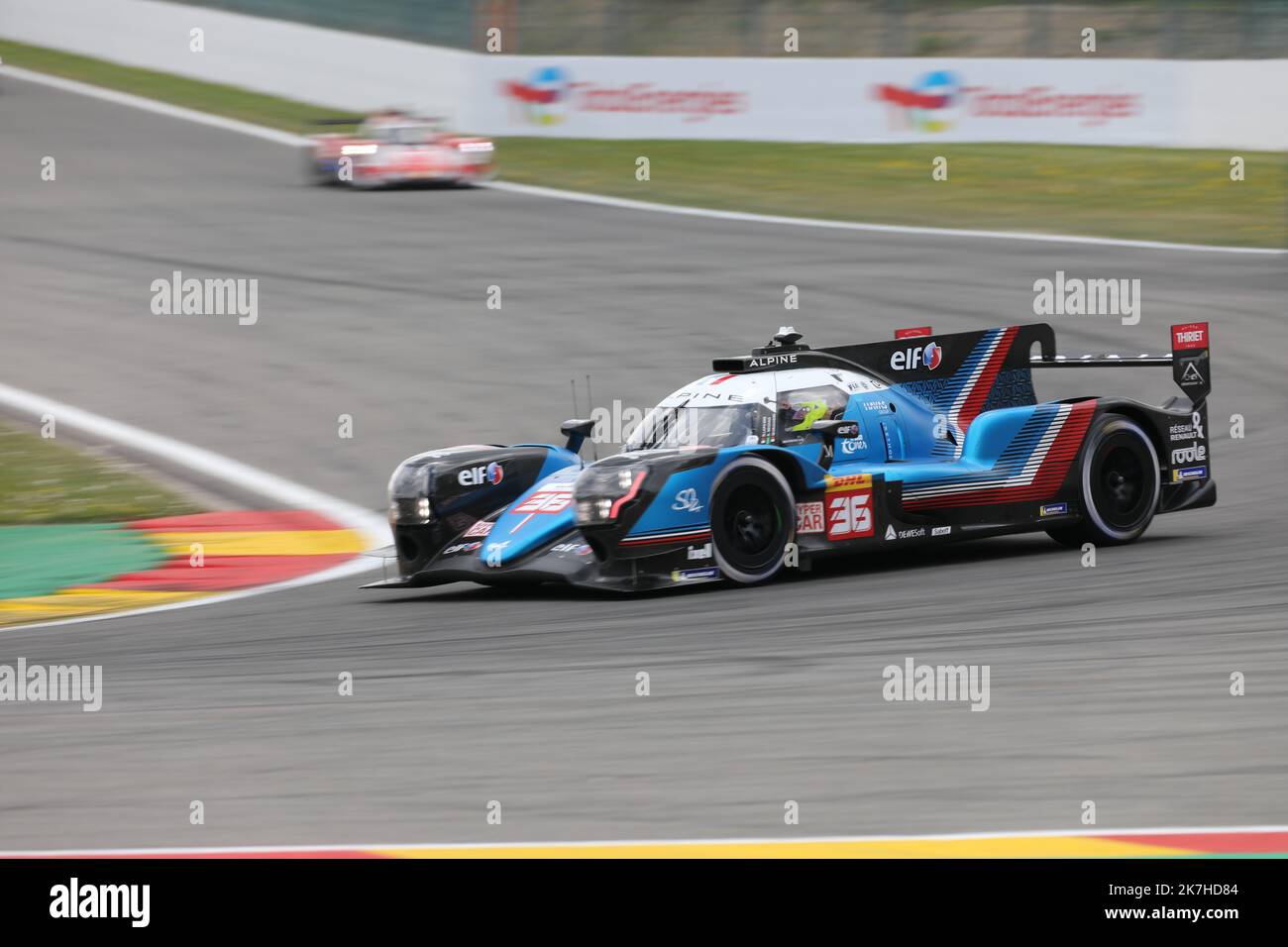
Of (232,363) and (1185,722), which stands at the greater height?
(232,363)

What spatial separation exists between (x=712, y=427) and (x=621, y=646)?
2152 mm

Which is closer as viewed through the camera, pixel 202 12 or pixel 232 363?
pixel 232 363

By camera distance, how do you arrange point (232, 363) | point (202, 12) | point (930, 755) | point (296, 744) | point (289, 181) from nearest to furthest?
point (930, 755) → point (296, 744) → point (232, 363) → point (289, 181) → point (202, 12)

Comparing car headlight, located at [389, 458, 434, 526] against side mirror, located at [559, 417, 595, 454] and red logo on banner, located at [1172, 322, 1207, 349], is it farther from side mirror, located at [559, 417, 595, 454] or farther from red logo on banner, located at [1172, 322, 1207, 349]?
red logo on banner, located at [1172, 322, 1207, 349]

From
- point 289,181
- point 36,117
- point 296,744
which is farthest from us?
point 36,117

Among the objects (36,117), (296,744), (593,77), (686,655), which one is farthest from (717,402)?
(36,117)

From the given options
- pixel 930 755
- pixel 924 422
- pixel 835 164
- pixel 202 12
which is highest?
pixel 202 12

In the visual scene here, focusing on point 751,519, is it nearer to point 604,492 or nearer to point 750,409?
point 750,409

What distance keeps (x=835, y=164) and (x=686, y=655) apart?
21.2 m

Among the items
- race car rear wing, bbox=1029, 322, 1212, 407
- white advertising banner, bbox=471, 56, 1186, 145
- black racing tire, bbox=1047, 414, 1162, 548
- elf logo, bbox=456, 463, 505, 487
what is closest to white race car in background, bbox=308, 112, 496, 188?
white advertising banner, bbox=471, 56, 1186, 145

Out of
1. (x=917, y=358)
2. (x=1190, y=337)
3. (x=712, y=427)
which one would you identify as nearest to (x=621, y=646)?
(x=712, y=427)

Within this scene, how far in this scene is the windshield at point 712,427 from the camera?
34.6 feet

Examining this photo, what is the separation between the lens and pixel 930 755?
21.4ft

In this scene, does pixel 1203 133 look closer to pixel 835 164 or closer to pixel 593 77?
pixel 835 164
